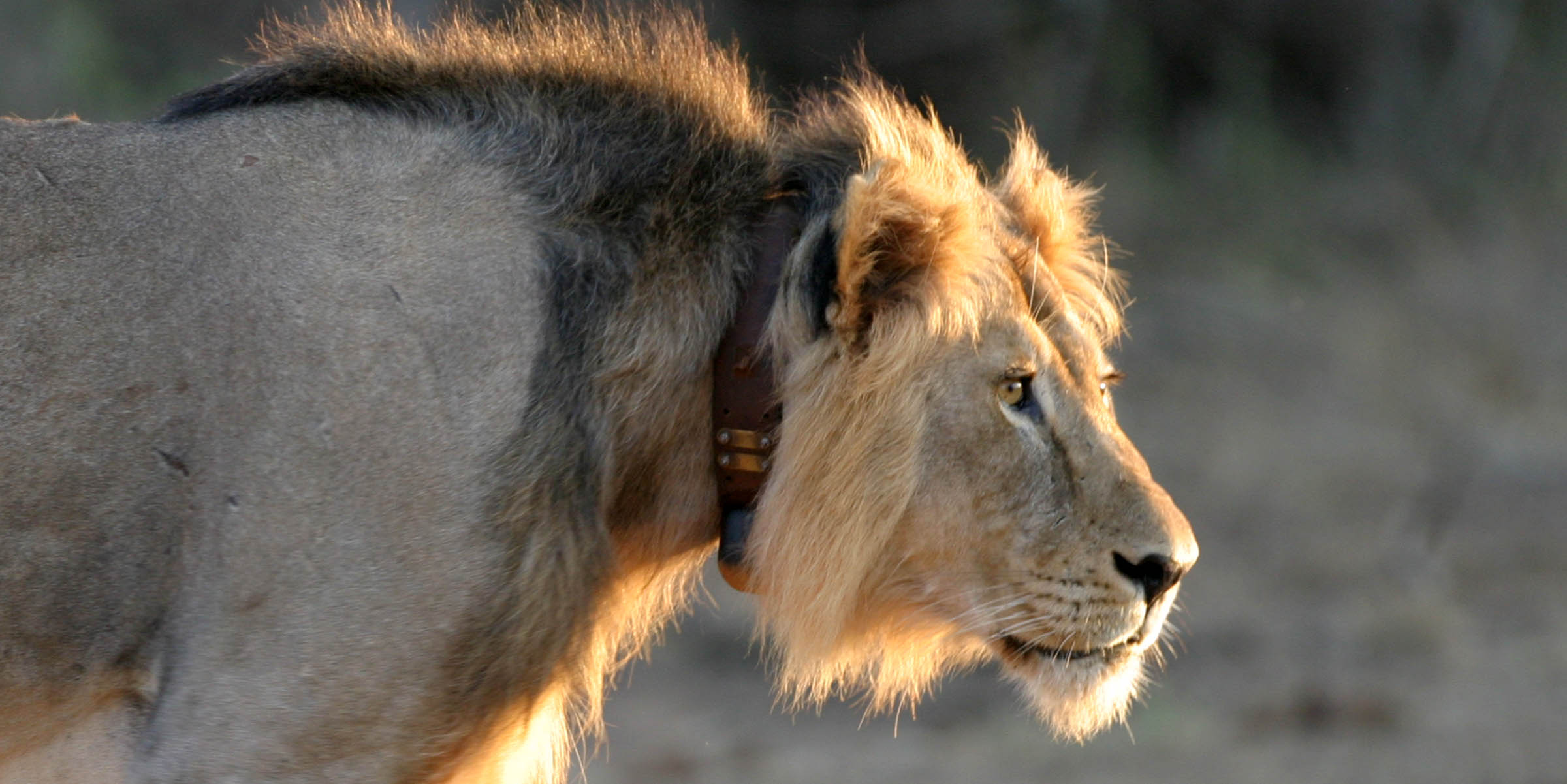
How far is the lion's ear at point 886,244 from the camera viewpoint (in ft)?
7.66

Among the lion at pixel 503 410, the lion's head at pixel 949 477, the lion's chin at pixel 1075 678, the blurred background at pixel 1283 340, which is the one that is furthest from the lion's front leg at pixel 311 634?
the blurred background at pixel 1283 340

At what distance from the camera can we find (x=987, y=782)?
17.2 ft

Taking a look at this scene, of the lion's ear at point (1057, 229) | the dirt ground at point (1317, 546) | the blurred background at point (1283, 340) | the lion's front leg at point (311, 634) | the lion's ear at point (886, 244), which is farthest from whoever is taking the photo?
the blurred background at point (1283, 340)

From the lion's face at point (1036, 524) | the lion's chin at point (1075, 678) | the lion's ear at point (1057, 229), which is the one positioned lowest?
the lion's chin at point (1075, 678)

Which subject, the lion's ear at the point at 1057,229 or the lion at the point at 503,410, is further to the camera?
the lion's ear at the point at 1057,229

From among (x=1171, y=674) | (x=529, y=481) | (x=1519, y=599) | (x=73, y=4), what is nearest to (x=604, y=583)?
(x=529, y=481)

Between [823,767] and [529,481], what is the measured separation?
3.34 metres

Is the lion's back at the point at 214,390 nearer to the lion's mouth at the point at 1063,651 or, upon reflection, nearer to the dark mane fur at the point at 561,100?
the dark mane fur at the point at 561,100

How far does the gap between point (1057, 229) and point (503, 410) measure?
1.19 meters

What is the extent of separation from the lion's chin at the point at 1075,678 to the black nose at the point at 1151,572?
0.36 feet

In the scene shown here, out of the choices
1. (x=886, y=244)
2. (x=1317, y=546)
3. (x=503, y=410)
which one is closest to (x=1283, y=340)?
(x=1317, y=546)

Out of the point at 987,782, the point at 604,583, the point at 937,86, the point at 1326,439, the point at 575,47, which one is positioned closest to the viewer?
the point at 604,583

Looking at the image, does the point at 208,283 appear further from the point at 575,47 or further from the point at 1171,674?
the point at 1171,674

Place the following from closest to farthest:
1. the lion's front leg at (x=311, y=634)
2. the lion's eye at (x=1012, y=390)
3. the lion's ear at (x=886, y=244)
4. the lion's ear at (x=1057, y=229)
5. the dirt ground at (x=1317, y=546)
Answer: the lion's front leg at (x=311, y=634) → the lion's ear at (x=886, y=244) → the lion's eye at (x=1012, y=390) → the lion's ear at (x=1057, y=229) → the dirt ground at (x=1317, y=546)
